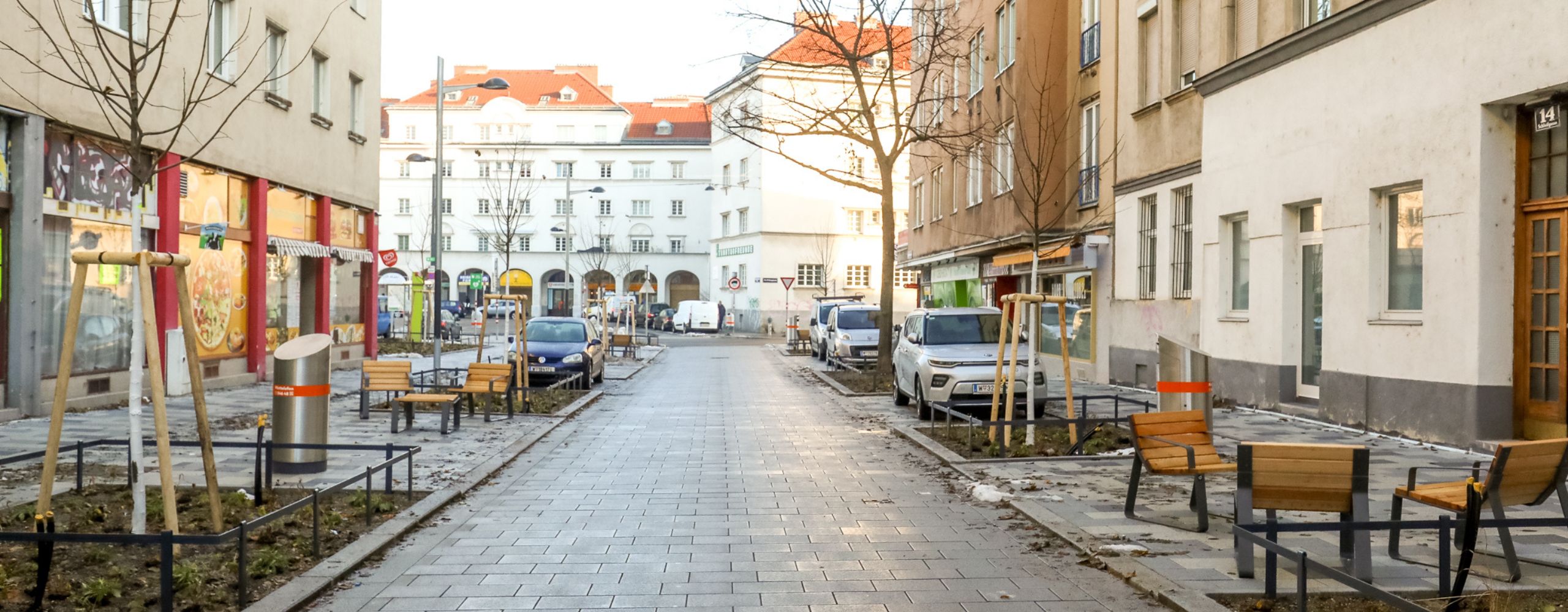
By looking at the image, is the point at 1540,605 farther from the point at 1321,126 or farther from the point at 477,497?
the point at 1321,126

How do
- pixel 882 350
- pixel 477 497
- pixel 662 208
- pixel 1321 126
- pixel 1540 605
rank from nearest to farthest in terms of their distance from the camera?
pixel 1540 605 → pixel 477 497 → pixel 1321 126 → pixel 882 350 → pixel 662 208

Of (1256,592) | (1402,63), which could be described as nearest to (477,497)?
(1256,592)

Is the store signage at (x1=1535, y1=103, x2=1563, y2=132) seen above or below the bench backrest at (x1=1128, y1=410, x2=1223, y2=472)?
above

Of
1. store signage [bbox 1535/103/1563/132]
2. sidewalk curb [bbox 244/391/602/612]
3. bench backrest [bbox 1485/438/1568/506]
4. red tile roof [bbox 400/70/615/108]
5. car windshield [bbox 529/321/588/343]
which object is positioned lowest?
sidewalk curb [bbox 244/391/602/612]

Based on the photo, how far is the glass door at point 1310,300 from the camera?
16.3 m

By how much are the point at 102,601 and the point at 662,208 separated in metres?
79.1

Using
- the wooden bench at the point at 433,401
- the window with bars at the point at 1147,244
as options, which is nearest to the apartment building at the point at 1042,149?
the window with bars at the point at 1147,244

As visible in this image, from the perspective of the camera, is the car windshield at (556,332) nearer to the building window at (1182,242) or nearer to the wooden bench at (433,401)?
the wooden bench at (433,401)

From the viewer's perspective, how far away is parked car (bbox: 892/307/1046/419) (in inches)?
663

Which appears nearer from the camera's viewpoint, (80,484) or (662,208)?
(80,484)

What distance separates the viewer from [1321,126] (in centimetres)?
1538

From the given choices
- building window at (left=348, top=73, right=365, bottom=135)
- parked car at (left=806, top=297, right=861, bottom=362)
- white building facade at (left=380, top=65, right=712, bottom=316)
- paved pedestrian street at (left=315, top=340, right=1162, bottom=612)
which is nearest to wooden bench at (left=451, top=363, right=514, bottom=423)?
paved pedestrian street at (left=315, top=340, right=1162, bottom=612)

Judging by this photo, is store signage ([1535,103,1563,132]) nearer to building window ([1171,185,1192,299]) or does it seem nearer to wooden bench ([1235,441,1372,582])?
wooden bench ([1235,441,1372,582])

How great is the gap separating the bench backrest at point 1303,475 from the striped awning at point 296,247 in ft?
67.4
